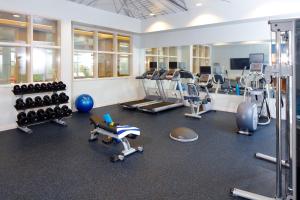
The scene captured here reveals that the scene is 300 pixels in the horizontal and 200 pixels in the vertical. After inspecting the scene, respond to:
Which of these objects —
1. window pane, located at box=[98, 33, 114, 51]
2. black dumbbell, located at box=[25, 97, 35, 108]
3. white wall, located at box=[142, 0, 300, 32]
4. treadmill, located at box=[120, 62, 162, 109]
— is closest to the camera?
black dumbbell, located at box=[25, 97, 35, 108]

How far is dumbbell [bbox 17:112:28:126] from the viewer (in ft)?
16.1

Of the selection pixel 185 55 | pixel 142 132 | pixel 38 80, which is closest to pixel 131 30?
pixel 185 55

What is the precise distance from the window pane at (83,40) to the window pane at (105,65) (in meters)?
0.50

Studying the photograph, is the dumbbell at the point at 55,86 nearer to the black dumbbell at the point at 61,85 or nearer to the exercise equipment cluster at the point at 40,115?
the black dumbbell at the point at 61,85

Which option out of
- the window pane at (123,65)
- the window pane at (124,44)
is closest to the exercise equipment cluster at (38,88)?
the window pane at (123,65)

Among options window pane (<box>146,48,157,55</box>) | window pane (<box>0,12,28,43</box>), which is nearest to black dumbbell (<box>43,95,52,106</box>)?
window pane (<box>0,12,28,43</box>)

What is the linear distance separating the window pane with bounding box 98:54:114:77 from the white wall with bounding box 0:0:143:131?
11.6 inches

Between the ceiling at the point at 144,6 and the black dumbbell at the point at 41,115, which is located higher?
the ceiling at the point at 144,6

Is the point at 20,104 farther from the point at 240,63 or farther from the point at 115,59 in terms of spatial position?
the point at 240,63

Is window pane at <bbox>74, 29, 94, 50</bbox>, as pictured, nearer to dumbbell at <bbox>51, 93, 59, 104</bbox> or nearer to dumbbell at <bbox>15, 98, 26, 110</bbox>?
dumbbell at <bbox>51, 93, 59, 104</bbox>

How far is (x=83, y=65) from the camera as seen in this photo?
297 inches

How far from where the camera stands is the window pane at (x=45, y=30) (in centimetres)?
592

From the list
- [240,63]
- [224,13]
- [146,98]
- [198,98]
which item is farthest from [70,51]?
[240,63]

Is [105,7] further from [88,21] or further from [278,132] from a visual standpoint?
[278,132]
